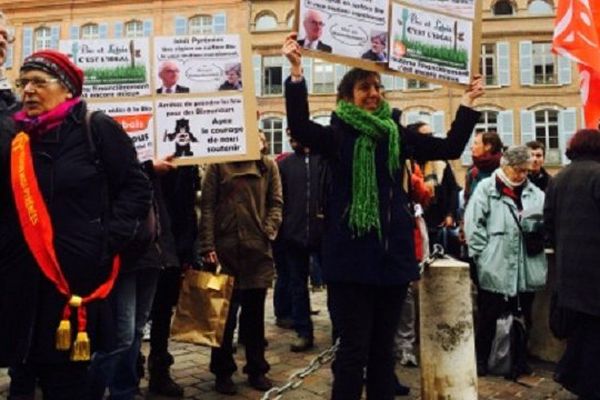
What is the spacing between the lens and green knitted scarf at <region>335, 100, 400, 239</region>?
312cm

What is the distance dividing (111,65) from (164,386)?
2.19m

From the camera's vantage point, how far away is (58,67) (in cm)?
278

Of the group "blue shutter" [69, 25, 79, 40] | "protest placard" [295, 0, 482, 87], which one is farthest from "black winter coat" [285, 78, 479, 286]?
"blue shutter" [69, 25, 79, 40]

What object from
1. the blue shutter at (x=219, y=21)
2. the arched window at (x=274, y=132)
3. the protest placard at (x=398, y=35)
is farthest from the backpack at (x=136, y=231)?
the blue shutter at (x=219, y=21)

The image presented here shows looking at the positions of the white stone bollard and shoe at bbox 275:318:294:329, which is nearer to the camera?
the white stone bollard

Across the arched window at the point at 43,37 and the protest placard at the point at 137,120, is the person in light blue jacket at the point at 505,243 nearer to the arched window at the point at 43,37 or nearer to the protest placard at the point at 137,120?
the protest placard at the point at 137,120

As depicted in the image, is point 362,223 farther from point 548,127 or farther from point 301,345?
point 548,127

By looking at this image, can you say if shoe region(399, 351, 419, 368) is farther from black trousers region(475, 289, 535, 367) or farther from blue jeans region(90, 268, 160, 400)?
blue jeans region(90, 268, 160, 400)

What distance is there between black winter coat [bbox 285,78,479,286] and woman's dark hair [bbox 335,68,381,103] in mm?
143

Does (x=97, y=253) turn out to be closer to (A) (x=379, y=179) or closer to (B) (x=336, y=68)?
(A) (x=379, y=179)

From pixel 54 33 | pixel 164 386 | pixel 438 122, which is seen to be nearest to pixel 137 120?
pixel 164 386

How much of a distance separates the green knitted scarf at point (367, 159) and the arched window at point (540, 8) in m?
32.3

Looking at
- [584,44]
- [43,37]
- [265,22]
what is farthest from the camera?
[43,37]

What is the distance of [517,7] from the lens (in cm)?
3212
